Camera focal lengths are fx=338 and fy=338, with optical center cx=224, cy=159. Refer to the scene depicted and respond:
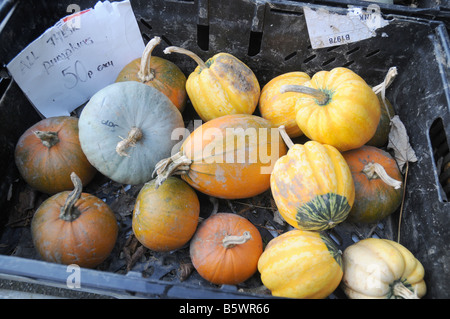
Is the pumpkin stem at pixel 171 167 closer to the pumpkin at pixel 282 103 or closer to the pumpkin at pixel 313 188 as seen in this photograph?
the pumpkin at pixel 313 188

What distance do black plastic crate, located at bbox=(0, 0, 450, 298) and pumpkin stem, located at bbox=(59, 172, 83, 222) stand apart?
0.30m

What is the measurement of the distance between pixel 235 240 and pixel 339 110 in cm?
74

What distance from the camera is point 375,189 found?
1.66 m

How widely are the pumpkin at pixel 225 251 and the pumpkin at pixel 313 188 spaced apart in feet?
0.84

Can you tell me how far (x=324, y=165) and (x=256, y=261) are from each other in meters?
Result: 0.57

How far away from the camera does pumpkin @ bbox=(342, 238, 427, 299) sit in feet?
4.46

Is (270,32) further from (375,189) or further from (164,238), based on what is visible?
(164,238)

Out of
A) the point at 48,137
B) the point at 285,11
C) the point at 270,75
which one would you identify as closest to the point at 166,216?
the point at 48,137

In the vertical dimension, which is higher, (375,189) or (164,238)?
(375,189)

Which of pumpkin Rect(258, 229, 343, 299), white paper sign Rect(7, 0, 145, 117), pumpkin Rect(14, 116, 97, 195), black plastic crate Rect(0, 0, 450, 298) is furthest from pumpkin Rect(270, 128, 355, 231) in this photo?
white paper sign Rect(7, 0, 145, 117)

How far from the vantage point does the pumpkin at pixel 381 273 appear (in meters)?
1.36

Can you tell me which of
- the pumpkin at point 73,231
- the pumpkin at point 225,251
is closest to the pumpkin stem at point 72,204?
the pumpkin at point 73,231

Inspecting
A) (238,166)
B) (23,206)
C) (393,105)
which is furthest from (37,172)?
(393,105)

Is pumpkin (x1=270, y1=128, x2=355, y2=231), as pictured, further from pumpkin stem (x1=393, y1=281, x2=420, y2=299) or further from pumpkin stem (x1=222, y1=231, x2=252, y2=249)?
pumpkin stem (x1=393, y1=281, x2=420, y2=299)
